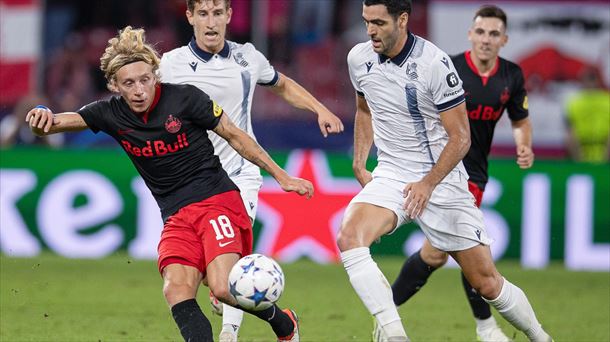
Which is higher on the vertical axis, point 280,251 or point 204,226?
point 204,226

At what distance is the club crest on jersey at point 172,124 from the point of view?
6.90m

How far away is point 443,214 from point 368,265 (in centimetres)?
66

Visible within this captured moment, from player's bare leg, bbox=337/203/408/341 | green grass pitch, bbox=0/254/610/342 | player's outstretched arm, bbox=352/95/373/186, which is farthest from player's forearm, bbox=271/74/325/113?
green grass pitch, bbox=0/254/610/342

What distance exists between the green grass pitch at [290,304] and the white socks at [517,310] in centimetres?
118

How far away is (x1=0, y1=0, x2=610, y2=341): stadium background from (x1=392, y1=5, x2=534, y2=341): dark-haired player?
0.36 m

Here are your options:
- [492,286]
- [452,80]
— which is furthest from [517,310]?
[452,80]

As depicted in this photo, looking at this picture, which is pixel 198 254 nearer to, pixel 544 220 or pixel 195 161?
pixel 195 161

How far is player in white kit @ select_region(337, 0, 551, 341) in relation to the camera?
7016 mm

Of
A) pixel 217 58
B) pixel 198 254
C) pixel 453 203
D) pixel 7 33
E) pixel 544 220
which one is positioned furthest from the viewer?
pixel 7 33

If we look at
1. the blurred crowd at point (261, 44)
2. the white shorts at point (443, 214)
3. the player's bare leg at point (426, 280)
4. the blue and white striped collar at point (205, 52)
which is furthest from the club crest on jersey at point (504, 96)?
the blurred crowd at point (261, 44)

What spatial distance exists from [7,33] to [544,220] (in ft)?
25.5

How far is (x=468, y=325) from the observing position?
943 cm

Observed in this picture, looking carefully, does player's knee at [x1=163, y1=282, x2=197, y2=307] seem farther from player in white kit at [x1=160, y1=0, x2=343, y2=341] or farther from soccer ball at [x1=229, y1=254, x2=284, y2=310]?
player in white kit at [x1=160, y1=0, x2=343, y2=341]

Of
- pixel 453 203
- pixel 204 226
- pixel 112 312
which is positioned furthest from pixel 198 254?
pixel 112 312
